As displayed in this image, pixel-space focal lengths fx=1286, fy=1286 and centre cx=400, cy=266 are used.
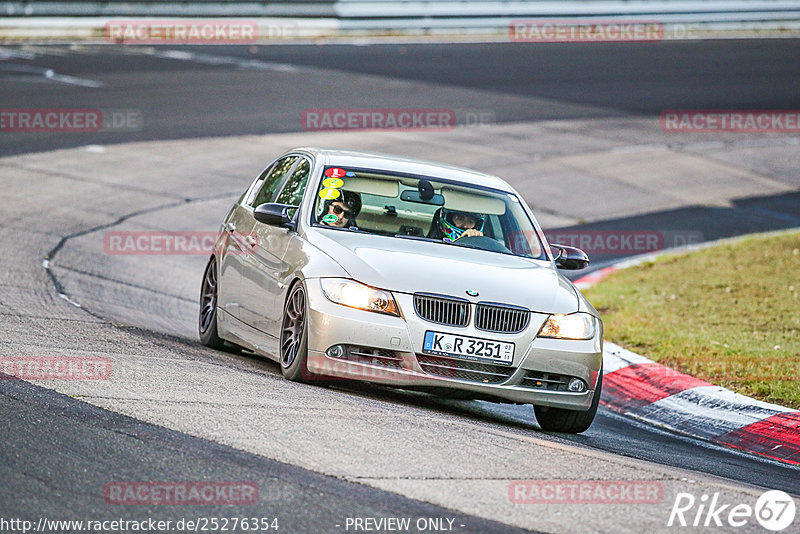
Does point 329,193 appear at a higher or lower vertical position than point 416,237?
higher

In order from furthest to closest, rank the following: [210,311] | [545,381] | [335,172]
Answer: [210,311] → [335,172] → [545,381]

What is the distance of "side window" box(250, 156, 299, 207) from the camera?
10.0m

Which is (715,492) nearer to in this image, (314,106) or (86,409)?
(86,409)

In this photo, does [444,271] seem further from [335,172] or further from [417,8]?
[417,8]

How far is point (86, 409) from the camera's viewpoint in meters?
6.49

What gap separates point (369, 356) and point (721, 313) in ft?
19.9

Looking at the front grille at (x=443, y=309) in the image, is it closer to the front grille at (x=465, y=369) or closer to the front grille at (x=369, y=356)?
the front grille at (x=465, y=369)

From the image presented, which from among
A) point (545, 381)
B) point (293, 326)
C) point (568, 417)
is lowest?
point (568, 417)

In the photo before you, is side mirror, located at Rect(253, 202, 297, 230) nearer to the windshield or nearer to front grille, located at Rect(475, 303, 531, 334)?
the windshield

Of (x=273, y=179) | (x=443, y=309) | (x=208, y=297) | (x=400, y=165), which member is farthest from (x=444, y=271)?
(x=208, y=297)

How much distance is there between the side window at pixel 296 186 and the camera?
938 cm

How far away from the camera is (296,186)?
31.3ft

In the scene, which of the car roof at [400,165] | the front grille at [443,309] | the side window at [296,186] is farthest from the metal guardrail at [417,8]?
the front grille at [443,309]

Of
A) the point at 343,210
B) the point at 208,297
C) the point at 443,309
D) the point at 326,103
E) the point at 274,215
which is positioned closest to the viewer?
the point at 443,309
